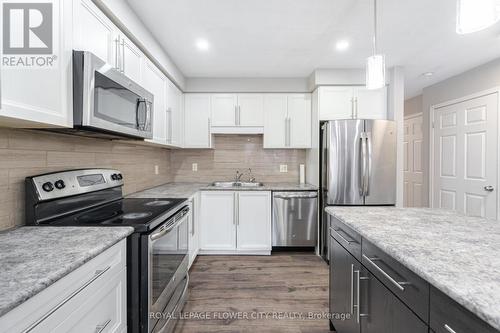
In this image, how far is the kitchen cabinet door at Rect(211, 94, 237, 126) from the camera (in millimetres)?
3670

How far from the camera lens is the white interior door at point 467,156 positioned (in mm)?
3080

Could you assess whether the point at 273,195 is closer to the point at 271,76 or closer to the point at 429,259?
the point at 271,76

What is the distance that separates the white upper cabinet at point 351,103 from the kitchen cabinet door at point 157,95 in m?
1.93

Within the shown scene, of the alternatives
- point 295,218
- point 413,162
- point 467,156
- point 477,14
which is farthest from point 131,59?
point 413,162

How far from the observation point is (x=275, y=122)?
144 inches

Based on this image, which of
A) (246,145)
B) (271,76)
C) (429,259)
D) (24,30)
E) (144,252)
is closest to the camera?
(429,259)

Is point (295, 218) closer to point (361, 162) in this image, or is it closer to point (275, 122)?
point (361, 162)

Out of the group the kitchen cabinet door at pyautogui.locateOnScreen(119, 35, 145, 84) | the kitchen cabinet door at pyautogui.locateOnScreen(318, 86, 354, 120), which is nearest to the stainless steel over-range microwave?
the kitchen cabinet door at pyautogui.locateOnScreen(119, 35, 145, 84)

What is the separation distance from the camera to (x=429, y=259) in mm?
905

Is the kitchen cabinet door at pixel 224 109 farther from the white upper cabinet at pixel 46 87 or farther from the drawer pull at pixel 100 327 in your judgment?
the drawer pull at pixel 100 327

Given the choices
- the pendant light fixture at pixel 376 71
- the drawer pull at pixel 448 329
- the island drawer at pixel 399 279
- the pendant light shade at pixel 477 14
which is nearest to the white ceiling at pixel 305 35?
the pendant light fixture at pixel 376 71

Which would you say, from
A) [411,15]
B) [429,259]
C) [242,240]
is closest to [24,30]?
[429,259]

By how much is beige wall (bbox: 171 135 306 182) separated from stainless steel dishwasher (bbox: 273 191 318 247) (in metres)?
0.70

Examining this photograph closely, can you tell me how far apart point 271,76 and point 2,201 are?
3.15 meters
